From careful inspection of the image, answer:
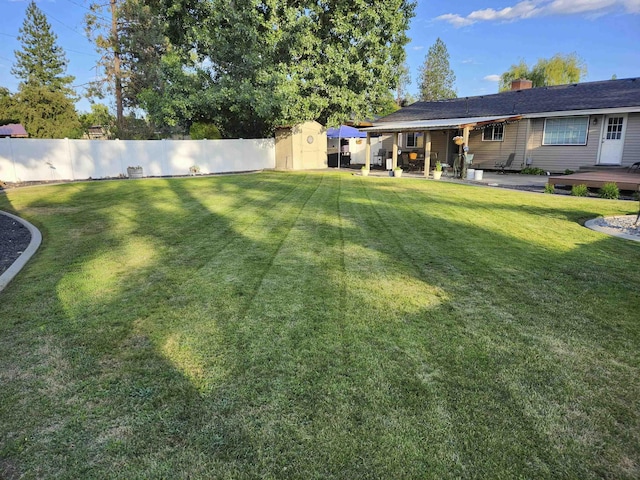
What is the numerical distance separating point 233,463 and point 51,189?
13.2 metres

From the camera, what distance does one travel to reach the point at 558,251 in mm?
5109

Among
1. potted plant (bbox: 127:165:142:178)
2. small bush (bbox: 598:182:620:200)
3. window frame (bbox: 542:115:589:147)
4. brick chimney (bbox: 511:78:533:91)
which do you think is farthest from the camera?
brick chimney (bbox: 511:78:533:91)

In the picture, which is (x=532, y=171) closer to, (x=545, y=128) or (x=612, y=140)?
(x=545, y=128)

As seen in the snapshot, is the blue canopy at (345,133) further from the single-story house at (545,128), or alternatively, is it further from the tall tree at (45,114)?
the tall tree at (45,114)

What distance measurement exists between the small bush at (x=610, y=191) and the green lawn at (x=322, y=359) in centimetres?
569

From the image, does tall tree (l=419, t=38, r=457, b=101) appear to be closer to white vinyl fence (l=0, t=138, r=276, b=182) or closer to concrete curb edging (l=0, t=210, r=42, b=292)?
white vinyl fence (l=0, t=138, r=276, b=182)

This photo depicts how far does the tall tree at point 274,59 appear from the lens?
57.3 feet

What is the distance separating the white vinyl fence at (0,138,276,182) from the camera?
14289 millimetres

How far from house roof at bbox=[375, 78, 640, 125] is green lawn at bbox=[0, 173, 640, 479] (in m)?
13.0

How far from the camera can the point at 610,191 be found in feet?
32.9

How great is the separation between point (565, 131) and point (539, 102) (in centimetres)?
207

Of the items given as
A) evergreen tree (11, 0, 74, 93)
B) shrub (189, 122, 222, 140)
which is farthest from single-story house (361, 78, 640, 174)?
evergreen tree (11, 0, 74, 93)

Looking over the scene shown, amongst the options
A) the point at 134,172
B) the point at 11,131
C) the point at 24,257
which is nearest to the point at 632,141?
the point at 24,257

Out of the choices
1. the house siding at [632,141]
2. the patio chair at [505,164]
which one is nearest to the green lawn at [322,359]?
the house siding at [632,141]
